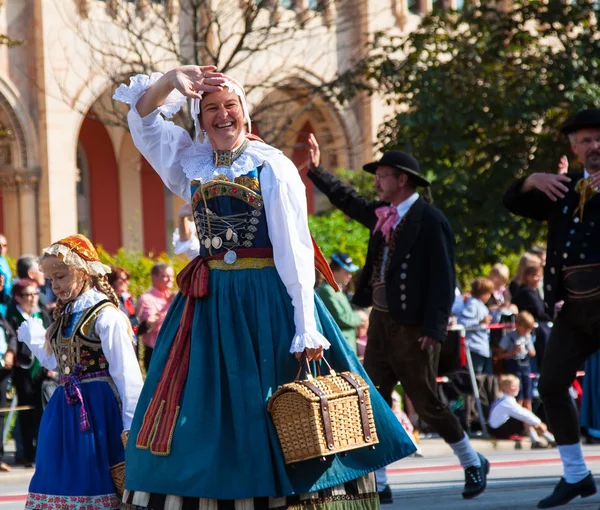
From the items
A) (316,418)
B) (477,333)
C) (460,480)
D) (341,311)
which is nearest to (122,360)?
(316,418)

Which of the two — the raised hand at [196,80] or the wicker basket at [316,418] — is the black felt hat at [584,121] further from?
the wicker basket at [316,418]

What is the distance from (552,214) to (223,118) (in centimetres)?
242

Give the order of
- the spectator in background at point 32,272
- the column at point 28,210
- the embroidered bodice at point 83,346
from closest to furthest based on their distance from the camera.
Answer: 1. the embroidered bodice at point 83,346
2. the spectator in background at point 32,272
3. the column at point 28,210

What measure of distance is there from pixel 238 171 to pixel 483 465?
10.5ft

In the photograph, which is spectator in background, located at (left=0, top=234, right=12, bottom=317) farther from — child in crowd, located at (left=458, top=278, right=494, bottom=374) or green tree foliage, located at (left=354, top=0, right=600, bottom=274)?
green tree foliage, located at (left=354, top=0, right=600, bottom=274)

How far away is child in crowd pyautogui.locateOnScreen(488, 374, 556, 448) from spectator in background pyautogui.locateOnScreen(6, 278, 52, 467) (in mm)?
4288

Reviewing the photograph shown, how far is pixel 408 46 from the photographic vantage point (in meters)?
17.7

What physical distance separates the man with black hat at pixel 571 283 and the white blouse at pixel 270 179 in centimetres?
209

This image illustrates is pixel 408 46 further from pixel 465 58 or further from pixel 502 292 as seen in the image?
pixel 502 292

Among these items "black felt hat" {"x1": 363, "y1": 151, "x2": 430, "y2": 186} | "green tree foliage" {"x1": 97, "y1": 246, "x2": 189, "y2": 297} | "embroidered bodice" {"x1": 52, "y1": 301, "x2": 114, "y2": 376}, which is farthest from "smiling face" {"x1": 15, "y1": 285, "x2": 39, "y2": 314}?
"green tree foliage" {"x1": 97, "y1": 246, "x2": 189, "y2": 297}

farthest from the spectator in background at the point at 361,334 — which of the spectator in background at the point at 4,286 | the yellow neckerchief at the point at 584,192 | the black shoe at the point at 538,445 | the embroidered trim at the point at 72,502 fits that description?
the embroidered trim at the point at 72,502

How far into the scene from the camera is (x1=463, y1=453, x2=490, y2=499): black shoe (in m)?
7.63

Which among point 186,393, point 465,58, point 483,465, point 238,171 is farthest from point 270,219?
point 465,58

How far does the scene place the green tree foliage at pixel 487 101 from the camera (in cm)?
1678
